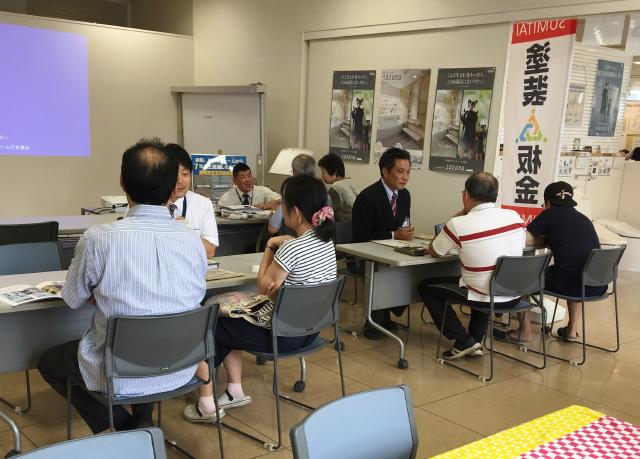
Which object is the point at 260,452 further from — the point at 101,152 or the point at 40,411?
the point at 101,152

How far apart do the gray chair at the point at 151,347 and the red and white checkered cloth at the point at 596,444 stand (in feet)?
4.22

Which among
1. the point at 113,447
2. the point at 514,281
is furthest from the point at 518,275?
the point at 113,447

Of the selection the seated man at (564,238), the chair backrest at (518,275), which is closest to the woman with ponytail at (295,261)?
the chair backrest at (518,275)

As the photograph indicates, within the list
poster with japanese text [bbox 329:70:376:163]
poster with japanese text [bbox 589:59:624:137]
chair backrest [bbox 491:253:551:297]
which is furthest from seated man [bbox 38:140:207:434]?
poster with japanese text [bbox 589:59:624:137]

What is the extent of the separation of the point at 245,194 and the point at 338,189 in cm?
92

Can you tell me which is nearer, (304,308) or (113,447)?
(113,447)

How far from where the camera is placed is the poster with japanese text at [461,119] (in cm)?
531

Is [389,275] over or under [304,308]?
under

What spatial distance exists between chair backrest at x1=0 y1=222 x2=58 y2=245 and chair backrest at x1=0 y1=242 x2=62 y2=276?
0.72 m

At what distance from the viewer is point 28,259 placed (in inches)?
125

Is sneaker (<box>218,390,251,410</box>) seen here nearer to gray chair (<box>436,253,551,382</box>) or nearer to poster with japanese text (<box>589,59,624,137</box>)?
gray chair (<box>436,253,551,382</box>)

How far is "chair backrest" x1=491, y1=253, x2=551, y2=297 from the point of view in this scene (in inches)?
144

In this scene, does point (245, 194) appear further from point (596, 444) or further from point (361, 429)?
point (596, 444)

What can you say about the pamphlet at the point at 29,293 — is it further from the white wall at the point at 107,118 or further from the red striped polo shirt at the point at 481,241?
the white wall at the point at 107,118
